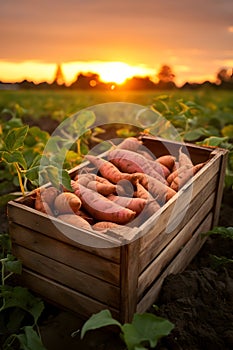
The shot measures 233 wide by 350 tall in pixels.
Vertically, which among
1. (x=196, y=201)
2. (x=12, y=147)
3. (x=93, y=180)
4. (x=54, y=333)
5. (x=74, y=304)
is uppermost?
(x=12, y=147)

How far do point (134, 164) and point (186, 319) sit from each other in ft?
3.21

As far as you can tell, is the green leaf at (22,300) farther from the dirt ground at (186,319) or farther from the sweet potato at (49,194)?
the sweet potato at (49,194)

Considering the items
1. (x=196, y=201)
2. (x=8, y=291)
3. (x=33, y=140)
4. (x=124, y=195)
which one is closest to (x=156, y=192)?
(x=124, y=195)

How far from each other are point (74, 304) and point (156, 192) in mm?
740

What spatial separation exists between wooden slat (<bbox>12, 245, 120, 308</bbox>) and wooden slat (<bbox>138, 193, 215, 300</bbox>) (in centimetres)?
15

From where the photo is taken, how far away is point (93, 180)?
7.34 feet

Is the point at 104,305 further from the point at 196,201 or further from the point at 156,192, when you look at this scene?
the point at 196,201

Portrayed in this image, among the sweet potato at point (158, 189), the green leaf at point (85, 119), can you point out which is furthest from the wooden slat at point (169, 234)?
the green leaf at point (85, 119)

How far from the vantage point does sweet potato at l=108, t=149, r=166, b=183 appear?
2.41 meters

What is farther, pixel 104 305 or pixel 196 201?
pixel 196 201

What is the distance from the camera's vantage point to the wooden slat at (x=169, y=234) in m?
1.81

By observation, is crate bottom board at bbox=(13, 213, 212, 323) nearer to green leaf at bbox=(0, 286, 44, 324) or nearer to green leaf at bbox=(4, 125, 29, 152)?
green leaf at bbox=(0, 286, 44, 324)

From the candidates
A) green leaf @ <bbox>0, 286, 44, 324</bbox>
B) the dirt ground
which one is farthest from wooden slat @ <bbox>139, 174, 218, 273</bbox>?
green leaf @ <bbox>0, 286, 44, 324</bbox>

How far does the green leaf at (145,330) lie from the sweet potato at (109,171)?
0.96 m
